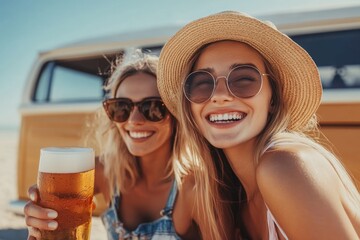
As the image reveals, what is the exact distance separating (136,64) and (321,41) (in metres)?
1.54

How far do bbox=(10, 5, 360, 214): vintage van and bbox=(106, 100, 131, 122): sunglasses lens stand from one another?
596mm

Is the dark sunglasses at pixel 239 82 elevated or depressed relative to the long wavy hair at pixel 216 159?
elevated

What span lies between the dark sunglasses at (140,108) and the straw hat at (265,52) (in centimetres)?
22

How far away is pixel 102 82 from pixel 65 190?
3122mm

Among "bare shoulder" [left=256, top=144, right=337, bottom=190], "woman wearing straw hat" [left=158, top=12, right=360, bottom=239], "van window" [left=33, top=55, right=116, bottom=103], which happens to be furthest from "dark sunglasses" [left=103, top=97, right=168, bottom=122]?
"van window" [left=33, top=55, right=116, bottom=103]

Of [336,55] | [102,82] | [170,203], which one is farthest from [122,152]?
[102,82]

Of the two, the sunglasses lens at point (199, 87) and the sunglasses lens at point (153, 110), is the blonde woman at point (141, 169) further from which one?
the sunglasses lens at point (199, 87)

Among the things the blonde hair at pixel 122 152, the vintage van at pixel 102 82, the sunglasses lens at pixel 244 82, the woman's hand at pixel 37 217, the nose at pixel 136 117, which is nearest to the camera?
the woman's hand at pixel 37 217

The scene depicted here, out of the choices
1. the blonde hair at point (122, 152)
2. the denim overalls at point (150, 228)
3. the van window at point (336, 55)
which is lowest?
the denim overalls at point (150, 228)

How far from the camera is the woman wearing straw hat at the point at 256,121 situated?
1.17 m

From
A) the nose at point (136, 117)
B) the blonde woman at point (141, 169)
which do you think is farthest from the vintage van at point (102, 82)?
the nose at point (136, 117)

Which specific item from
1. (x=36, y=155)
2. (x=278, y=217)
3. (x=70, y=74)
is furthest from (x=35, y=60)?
(x=278, y=217)

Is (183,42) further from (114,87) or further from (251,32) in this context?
(114,87)

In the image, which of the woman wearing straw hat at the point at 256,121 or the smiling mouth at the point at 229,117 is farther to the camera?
the smiling mouth at the point at 229,117
